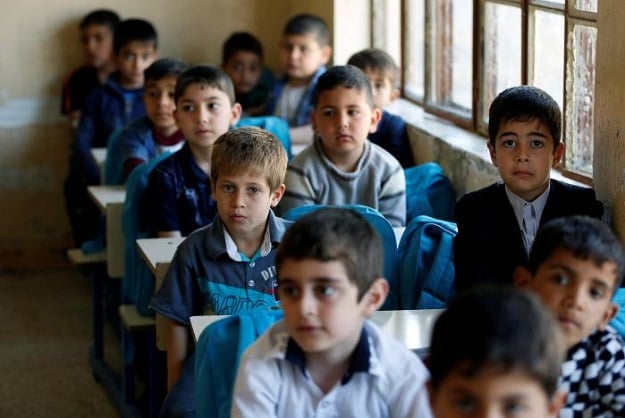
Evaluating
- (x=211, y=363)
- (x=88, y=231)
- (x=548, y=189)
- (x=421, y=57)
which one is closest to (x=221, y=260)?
(x=211, y=363)

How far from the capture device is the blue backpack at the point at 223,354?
2412 mm

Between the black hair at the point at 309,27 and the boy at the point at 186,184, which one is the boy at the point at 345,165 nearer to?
the boy at the point at 186,184

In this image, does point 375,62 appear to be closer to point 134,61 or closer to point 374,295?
point 134,61

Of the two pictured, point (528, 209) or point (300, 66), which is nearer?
point (528, 209)

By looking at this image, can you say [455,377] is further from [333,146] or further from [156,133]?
[156,133]

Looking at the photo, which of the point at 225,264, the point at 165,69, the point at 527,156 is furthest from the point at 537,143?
the point at 165,69

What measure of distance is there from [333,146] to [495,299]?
7.60 ft

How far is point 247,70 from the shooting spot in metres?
5.77

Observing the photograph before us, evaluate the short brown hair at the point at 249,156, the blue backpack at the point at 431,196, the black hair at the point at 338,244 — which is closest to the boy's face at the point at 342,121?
the blue backpack at the point at 431,196

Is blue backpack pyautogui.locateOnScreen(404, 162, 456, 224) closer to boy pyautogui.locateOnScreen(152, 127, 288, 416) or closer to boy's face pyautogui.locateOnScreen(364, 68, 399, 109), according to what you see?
boy's face pyautogui.locateOnScreen(364, 68, 399, 109)

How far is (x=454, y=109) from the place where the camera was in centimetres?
472

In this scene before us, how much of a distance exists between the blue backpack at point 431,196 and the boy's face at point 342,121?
265mm

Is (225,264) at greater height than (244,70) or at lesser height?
lesser

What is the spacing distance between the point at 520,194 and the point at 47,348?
2.43 meters
